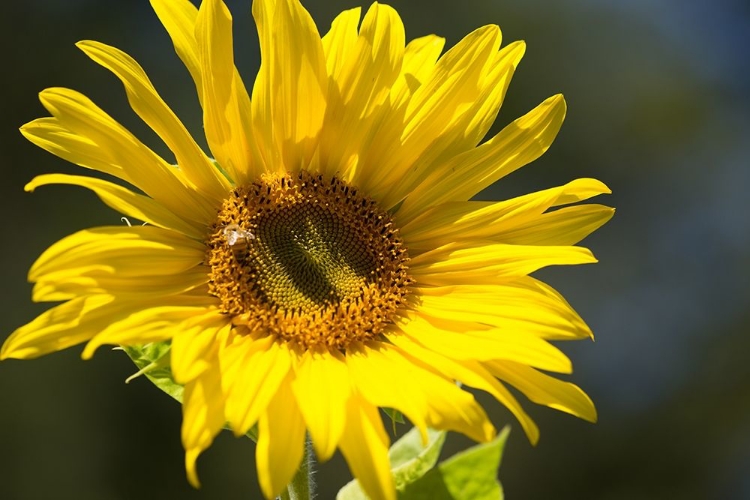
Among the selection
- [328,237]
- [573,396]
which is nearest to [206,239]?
[328,237]

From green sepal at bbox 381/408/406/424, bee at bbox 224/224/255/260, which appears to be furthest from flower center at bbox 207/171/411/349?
green sepal at bbox 381/408/406/424

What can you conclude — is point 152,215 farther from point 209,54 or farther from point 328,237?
point 328,237

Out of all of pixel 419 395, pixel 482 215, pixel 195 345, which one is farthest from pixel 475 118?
pixel 195 345

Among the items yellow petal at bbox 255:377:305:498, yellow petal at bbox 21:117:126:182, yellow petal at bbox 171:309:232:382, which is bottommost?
yellow petal at bbox 255:377:305:498

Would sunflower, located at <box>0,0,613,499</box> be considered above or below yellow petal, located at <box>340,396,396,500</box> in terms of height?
above

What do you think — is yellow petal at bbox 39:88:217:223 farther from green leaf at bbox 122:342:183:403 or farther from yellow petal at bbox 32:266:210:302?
green leaf at bbox 122:342:183:403

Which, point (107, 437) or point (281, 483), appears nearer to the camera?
point (281, 483)
